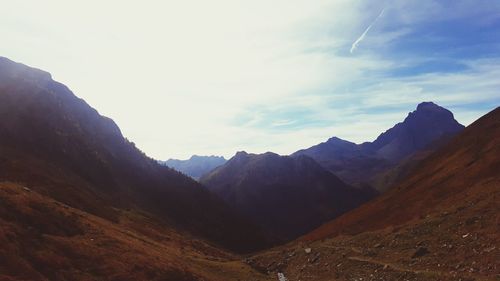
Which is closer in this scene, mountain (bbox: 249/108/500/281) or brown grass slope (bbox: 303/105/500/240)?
mountain (bbox: 249/108/500/281)

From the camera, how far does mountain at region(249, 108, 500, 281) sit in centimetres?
4094

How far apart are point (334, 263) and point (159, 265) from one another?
74.5 feet

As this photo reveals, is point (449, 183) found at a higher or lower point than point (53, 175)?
higher

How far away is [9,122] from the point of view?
501 ft

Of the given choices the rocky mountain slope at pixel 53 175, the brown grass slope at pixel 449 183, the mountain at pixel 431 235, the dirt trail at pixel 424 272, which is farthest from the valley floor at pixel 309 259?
the brown grass slope at pixel 449 183

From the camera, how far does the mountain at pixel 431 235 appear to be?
4094 cm

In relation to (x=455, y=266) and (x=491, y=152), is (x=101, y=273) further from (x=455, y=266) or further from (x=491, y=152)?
(x=491, y=152)

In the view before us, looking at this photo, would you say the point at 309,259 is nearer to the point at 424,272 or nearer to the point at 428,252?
the point at 428,252

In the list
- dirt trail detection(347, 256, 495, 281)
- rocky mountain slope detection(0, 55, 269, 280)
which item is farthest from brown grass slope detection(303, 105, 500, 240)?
rocky mountain slope detection(0, 55, 269, 280)

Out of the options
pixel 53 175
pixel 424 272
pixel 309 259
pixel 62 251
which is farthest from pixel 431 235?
pixel 53 175

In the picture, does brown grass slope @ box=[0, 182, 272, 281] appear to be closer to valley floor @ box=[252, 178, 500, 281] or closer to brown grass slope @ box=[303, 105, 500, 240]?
valley floor @ box=[252, 178, 500, 281]

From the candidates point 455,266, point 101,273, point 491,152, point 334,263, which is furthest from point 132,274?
point 491,152

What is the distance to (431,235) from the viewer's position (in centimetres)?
5194

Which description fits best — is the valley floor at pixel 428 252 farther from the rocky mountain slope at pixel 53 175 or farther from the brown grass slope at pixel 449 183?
the rocky mountain slope at pixel 53 175
